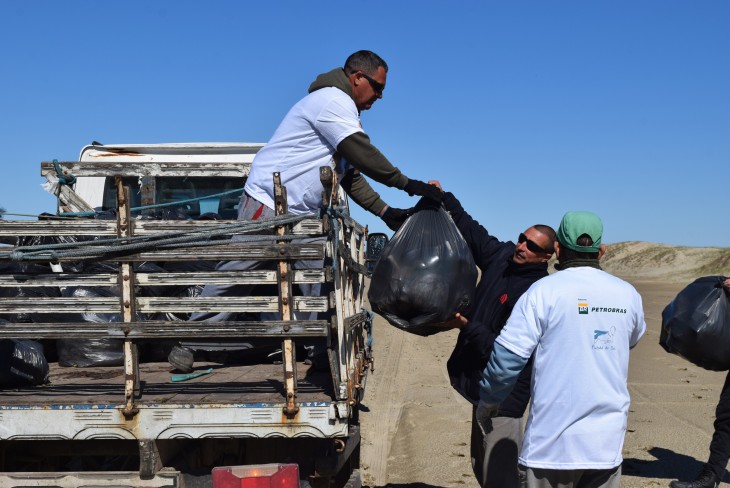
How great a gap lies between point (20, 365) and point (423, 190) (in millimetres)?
2297

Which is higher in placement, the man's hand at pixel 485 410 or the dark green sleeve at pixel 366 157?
the dark green sleeve at pixel 366 157

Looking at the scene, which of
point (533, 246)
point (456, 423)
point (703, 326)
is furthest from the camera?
point (456, 423)

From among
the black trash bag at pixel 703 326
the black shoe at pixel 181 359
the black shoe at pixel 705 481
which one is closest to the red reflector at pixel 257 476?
the black shoe at pixel 181 359

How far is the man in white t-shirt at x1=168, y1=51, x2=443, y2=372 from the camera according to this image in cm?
465

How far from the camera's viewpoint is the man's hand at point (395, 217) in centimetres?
503

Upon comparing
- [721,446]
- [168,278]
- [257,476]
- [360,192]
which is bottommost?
[721,446]

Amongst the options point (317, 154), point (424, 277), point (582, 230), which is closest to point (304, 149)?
point (317, 154)

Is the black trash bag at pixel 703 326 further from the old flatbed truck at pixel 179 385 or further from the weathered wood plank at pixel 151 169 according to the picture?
the weathered wood plank at pixel 151 169

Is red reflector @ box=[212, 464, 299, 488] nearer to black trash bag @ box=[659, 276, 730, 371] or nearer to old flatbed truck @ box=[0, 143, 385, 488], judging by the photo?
old flatbed truck @ box=[0, 143, 385, 488]

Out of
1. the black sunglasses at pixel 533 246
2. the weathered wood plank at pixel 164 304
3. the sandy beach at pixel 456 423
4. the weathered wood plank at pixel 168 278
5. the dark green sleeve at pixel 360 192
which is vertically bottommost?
the sandy beach at pixel 456 423

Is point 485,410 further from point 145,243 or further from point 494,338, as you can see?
point 145,243

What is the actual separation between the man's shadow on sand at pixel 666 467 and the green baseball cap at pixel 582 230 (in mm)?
3718

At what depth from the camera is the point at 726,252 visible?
51.2m

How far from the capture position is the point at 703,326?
5992 millimetres
